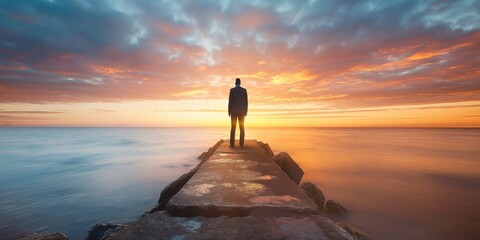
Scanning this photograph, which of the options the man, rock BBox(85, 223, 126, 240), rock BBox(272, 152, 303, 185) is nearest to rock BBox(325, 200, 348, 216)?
rock BBox(272, 152, 303, 185)

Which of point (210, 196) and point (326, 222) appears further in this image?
point (210, 196)

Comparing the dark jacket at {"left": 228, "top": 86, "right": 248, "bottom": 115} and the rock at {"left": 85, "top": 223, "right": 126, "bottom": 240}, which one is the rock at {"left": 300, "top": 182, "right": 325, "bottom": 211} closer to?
the dark jacket at {"left": 228, "top": 86, "right": 248, "bottom": 115}

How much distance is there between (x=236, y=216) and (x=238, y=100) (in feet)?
16.6

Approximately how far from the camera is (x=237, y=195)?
8.59 ft

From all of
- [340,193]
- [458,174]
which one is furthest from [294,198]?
[458,174]

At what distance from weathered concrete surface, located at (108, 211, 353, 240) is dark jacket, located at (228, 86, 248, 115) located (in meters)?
5.05

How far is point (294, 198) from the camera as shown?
8.43ft

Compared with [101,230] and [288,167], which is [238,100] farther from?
[101,230]

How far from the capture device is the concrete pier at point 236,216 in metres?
1.76

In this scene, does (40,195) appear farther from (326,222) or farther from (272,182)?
(326,222)

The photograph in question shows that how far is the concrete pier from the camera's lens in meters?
1.76

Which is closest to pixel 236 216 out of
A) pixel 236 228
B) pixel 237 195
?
pixel 236 228

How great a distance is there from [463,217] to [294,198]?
7.45 meters

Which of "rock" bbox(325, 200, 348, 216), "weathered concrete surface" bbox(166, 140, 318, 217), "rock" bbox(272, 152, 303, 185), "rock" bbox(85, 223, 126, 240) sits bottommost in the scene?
"rock" bbox(325, 200, 348, 216)
